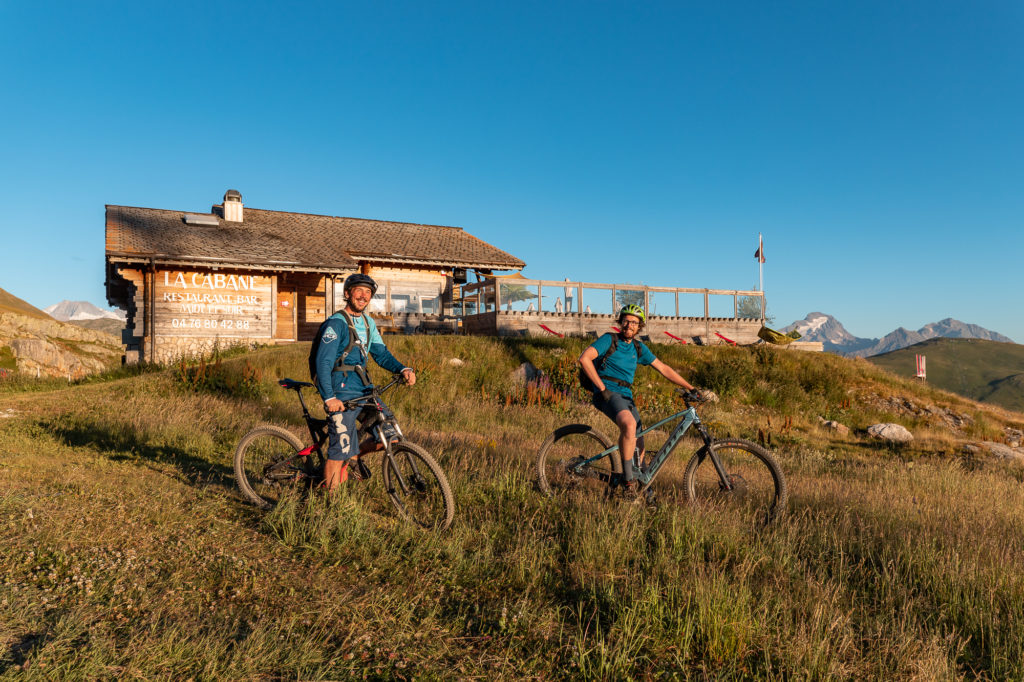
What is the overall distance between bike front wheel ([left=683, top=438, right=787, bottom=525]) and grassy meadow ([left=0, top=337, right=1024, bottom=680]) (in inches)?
8.3

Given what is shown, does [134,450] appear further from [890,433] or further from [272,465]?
[890,433]

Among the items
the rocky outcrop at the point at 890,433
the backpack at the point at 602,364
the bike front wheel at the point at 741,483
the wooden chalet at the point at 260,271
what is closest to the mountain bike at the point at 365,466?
the backpack at the point at 602,364

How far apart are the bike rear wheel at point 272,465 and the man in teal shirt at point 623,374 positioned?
2.57 metres

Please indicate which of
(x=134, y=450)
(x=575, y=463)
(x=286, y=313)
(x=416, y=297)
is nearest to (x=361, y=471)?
(x=575, y=463)

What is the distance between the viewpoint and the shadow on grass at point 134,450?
623 cm

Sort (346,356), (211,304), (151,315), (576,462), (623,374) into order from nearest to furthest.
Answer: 1. (346,356)
2. (623,374)
3. (576,462)
4. (151,315)
5. (211,304)

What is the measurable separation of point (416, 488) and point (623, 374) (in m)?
2.09

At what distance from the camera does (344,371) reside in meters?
4.72

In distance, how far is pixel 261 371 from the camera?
13.5 metres

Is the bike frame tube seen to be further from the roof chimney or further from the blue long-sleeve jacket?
the roof chimney

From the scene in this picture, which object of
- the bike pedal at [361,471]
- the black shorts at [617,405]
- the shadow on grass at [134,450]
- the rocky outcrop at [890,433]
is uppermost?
the black shorts at [617,405]

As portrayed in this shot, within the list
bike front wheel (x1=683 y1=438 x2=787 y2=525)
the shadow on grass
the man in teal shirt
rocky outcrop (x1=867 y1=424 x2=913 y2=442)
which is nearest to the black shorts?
the man in teal shirt

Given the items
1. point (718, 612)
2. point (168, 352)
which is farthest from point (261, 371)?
point (718, 612)

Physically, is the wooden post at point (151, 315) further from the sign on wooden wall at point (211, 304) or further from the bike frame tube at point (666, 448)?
the bike frame tube at point (666, 448)
